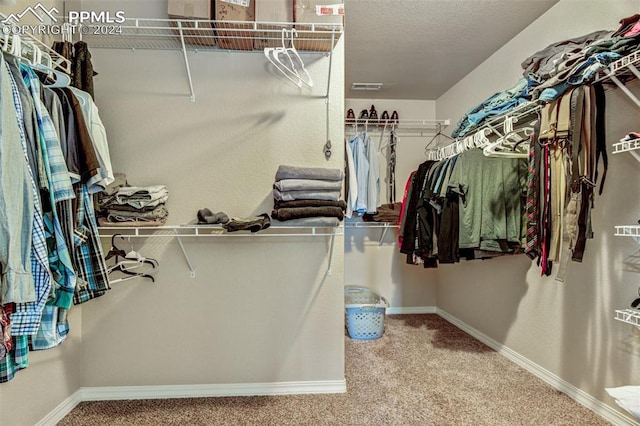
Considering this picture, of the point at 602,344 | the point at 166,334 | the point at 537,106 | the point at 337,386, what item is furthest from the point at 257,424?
the point at 537,106

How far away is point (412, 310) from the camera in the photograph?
3.64 metres

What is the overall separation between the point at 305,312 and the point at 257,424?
0.60m

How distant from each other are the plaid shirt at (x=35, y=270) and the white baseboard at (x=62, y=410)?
3.01ft

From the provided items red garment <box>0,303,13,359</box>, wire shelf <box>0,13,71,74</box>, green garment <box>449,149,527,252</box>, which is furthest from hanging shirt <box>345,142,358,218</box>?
red garment <box>0,303,13,359</box>

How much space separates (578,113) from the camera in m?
1.48

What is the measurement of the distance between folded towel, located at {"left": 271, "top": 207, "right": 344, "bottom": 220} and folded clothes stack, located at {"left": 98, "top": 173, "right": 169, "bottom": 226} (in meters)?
0.64

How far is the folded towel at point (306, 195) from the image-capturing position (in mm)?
1698

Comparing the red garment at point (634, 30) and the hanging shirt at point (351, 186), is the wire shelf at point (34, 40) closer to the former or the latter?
the hanging shirt at point (351, 186)

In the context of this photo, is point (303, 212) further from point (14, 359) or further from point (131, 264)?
point (14, 359)

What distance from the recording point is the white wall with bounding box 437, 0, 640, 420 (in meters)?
1.62

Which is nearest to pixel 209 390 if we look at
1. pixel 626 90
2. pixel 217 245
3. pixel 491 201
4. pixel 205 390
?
pixel 205 390

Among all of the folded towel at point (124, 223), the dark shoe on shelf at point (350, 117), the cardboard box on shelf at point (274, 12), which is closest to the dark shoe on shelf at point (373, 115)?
the dark shoe on shelf at point (350, 117)

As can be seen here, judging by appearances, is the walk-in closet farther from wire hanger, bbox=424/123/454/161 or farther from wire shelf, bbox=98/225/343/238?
wire hanger, bbox=424/123/454/161

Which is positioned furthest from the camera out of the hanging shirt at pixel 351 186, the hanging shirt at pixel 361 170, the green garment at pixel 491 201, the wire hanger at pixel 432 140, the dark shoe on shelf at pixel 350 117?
the wire hanger at pixel 432 140
